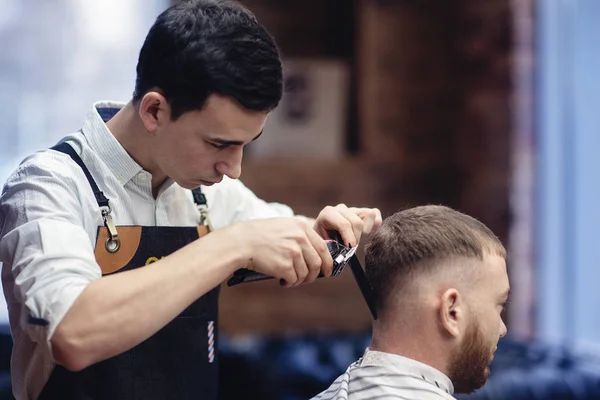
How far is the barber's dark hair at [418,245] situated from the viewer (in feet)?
6.51

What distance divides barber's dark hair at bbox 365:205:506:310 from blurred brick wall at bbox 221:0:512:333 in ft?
8.00

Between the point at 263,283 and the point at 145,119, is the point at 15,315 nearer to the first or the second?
the point at 145,119

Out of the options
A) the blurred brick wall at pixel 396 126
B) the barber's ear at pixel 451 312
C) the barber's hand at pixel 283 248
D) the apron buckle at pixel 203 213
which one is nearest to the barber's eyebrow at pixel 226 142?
the barber's hand at pixel 283 248

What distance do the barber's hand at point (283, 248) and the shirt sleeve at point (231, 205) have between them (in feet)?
2.04

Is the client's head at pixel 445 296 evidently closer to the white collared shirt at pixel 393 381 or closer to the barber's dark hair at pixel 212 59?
the white collared shirt at pixel 393 381

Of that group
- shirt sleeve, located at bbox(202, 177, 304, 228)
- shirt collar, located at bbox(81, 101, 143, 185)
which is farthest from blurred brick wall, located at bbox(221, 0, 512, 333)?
shirt collar, located at bbox(81, 101, 143, 185)

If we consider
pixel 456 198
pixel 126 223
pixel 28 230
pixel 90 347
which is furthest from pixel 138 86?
pixel 456 198

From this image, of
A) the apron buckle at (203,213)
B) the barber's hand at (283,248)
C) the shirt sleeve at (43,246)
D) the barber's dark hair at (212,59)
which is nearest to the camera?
the shirt sleeve at (43,246)

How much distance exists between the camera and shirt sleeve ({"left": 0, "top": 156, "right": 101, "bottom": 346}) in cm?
162

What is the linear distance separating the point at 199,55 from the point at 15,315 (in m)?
0.66

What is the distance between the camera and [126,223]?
2072mm

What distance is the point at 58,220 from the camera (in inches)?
69.2

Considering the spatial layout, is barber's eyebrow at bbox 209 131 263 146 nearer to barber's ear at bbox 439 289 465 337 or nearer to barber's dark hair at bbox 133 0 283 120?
barber's dark hair at bbox 133 0 283 120

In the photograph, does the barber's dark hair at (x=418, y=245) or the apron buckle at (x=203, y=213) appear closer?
the barber's dark hair at (x=418, y=245)
